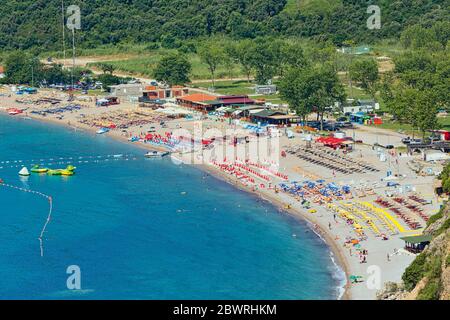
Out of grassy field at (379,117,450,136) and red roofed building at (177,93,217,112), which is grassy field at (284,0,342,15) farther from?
grassy field at (379,117,450,136)

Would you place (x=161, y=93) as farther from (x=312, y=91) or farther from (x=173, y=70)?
(x=312, y=91)

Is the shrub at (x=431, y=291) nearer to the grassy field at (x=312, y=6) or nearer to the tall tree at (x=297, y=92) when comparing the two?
the tall tree at (x=297, y=92)

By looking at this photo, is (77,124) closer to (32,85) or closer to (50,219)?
(32,85)

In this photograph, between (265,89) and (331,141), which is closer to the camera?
(331,141)

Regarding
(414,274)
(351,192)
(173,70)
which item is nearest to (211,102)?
(173,70)

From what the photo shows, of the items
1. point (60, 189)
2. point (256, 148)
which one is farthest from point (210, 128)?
point (60, 189)

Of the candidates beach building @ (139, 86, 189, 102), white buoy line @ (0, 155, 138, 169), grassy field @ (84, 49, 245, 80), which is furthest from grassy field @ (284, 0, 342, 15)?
white buoy line @ (0, 155, 138, 169)
